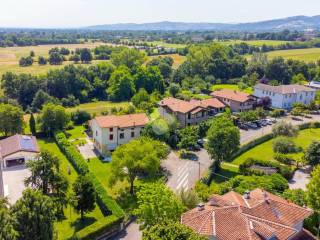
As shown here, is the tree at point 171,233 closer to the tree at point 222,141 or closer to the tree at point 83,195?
the tree at point 83,195

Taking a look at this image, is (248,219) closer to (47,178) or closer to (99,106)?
(47,178)

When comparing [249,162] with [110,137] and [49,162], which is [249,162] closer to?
[110,137]

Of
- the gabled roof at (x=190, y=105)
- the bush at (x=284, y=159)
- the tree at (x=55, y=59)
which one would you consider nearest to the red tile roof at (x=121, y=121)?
the gabled roof at (x=190, y=105)

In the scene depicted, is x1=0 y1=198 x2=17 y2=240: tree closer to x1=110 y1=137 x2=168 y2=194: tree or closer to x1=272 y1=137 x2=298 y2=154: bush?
x1=110 y1=137 x2=168 y2=194: tree

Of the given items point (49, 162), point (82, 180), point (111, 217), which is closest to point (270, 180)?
point (111, 217)

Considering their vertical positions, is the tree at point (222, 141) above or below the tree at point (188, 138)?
above

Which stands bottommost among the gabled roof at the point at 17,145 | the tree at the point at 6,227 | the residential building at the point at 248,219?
the gabled roof at the point at 17,145

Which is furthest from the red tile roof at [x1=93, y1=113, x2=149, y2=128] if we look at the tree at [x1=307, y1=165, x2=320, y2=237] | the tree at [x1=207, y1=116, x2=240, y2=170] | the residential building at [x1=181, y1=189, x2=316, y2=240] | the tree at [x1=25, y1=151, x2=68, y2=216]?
the tree at [x1=307, y1=165, x2=320, y2=237]
